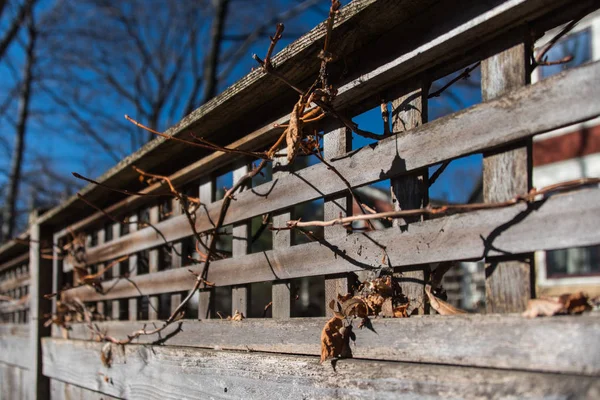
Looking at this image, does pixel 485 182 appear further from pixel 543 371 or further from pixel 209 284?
pixel 209 284

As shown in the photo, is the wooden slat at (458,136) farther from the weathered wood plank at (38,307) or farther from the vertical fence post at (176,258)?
the weathered wood plank at (38,307)

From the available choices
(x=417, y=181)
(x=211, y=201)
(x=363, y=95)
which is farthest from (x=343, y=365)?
(x=211, y=201)

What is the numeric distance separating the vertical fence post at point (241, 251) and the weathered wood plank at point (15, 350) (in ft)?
9.19

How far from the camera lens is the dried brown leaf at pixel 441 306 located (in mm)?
1355

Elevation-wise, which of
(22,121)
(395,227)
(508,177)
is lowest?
(395,227)

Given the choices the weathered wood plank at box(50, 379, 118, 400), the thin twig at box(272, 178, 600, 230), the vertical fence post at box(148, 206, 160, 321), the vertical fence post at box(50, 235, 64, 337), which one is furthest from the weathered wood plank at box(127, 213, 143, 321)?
the thin twig at box(272, 178, 600, 230)

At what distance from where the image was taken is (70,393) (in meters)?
3.52

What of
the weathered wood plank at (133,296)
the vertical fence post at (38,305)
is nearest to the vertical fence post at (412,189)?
the weathered wood plank at (133,296)

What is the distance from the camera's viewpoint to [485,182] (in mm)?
1324

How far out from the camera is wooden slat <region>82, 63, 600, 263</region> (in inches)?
44.3

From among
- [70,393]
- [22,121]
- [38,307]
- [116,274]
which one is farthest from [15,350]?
[22,121]

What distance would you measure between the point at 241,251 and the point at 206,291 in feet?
1.11

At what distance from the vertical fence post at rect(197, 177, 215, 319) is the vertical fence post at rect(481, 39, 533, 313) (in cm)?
140

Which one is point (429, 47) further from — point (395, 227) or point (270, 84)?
point (270, 84)
